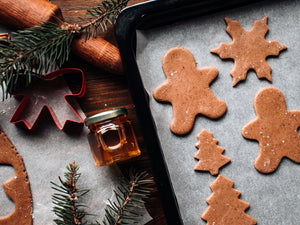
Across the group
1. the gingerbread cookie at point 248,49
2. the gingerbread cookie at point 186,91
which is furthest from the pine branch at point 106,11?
the gingerbread cookie at point 248,49

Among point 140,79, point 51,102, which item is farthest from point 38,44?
point 140,79

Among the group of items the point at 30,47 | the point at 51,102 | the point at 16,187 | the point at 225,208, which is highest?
the point at 30,47

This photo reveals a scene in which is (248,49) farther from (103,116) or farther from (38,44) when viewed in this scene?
(38,44)

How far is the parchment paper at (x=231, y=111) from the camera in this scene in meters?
0.80

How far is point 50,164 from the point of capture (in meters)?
0.90

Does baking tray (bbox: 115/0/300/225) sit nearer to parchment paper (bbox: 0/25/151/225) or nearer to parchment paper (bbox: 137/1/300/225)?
parchment paper (bbox: 137/1/300/225)

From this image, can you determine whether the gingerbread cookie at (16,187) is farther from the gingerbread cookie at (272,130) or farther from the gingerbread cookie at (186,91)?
the gingerbread cookie at (272,130)

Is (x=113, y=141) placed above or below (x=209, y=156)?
above

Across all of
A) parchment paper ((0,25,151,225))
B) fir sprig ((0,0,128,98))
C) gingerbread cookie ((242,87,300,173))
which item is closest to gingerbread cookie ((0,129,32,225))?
parchment paper ((0,25,151,225))

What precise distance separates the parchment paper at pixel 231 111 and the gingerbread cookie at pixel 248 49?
0.02 metres

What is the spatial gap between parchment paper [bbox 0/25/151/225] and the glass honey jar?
52mm

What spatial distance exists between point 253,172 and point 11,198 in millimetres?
808

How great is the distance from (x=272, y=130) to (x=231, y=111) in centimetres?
14

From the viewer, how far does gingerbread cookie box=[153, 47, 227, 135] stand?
31.4 inches
